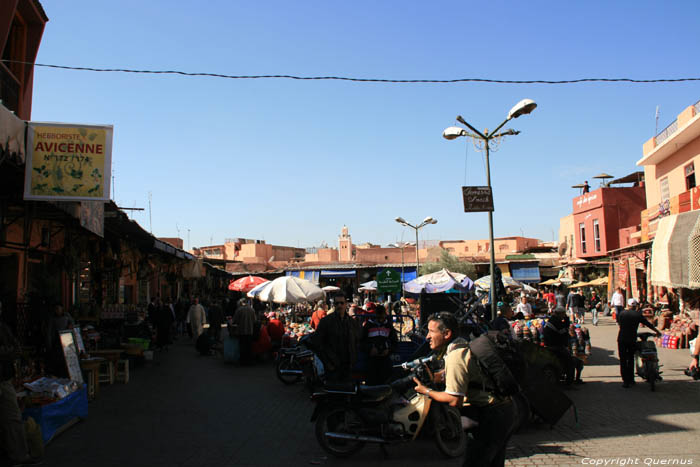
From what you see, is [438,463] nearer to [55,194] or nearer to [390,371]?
[390,371]

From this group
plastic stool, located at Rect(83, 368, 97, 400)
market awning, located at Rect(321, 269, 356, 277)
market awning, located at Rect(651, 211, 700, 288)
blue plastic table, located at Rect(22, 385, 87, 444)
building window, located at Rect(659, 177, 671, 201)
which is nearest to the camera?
blue plastic table, located at Rect(22, 385, 87, 444)

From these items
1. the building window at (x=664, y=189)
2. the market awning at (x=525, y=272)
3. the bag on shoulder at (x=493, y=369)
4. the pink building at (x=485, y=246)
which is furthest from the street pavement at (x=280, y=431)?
the pink building at (x=485, y=246)

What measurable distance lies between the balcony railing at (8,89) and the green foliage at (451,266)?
37546 millimetres

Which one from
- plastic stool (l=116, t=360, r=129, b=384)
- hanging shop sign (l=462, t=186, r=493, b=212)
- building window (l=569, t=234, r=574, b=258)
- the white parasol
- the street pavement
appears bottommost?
the street pavement

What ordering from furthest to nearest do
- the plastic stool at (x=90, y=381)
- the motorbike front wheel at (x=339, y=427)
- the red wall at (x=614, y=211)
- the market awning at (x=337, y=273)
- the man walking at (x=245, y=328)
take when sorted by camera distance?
the market awning at (x=337, y=273)
the red wall at (x=614, y=211)
the man walking at (x=245, y=328)
the plastic stool at (x=90, y=381)
the motorbike front wheel at (x=339, y=427)

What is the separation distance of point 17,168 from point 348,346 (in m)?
5.00

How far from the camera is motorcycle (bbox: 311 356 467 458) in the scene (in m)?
5.93

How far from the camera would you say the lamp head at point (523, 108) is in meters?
11.0

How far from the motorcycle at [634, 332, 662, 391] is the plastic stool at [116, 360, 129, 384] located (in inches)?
383

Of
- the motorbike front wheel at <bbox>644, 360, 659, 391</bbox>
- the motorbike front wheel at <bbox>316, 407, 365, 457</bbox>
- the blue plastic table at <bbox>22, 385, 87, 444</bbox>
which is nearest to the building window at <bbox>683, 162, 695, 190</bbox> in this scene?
the motorbike front wheel at <bbox>644, 360, 659, 391</bbox>

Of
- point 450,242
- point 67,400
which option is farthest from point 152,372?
point 450,242

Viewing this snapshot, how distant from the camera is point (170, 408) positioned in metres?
8.56

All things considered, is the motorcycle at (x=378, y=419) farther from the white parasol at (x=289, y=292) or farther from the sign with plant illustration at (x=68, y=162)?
the white parasol at (x=289, y=292)

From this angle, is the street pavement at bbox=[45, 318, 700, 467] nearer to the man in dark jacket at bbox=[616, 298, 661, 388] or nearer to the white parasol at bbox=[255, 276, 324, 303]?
the man in dark jacket at bbox=[616, 298, 661, 388]
